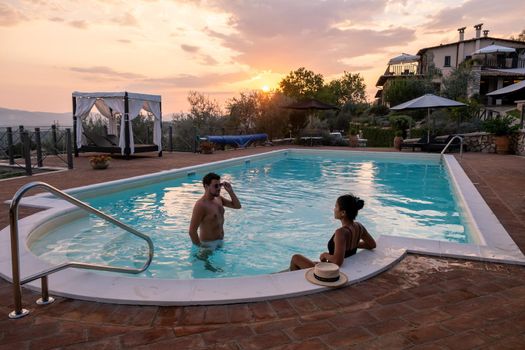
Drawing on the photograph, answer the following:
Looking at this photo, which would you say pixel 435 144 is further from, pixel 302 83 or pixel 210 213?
pixel 302 83

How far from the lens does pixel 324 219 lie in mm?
7008

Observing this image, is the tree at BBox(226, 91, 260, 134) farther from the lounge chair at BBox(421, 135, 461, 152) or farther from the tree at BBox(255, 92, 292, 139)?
the lounge chair at BBox(421, 135, 461, 152)

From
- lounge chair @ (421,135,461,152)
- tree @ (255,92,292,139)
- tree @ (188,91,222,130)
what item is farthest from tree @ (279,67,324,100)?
lounge chair @ (421,135,461,152)

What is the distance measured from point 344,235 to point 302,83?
50.5m

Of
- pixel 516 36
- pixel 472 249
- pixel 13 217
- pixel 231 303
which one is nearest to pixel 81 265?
pixel 13 217

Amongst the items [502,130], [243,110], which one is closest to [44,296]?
[502,130]

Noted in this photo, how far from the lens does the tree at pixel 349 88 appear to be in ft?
197

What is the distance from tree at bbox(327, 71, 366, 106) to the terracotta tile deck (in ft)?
189

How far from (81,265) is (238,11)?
12.2 metres

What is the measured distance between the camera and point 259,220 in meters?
6.98

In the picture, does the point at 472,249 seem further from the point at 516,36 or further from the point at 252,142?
the point at 516,36

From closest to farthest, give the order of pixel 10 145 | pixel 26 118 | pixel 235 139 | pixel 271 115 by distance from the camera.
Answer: pixel 10 145, pixel 235 139, pixel 271 115, pixel 26 118

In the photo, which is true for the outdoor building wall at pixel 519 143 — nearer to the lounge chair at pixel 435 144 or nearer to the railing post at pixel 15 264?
the lounge chair at pixel 435 144

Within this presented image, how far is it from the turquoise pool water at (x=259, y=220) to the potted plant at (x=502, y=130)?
4.14 meters
